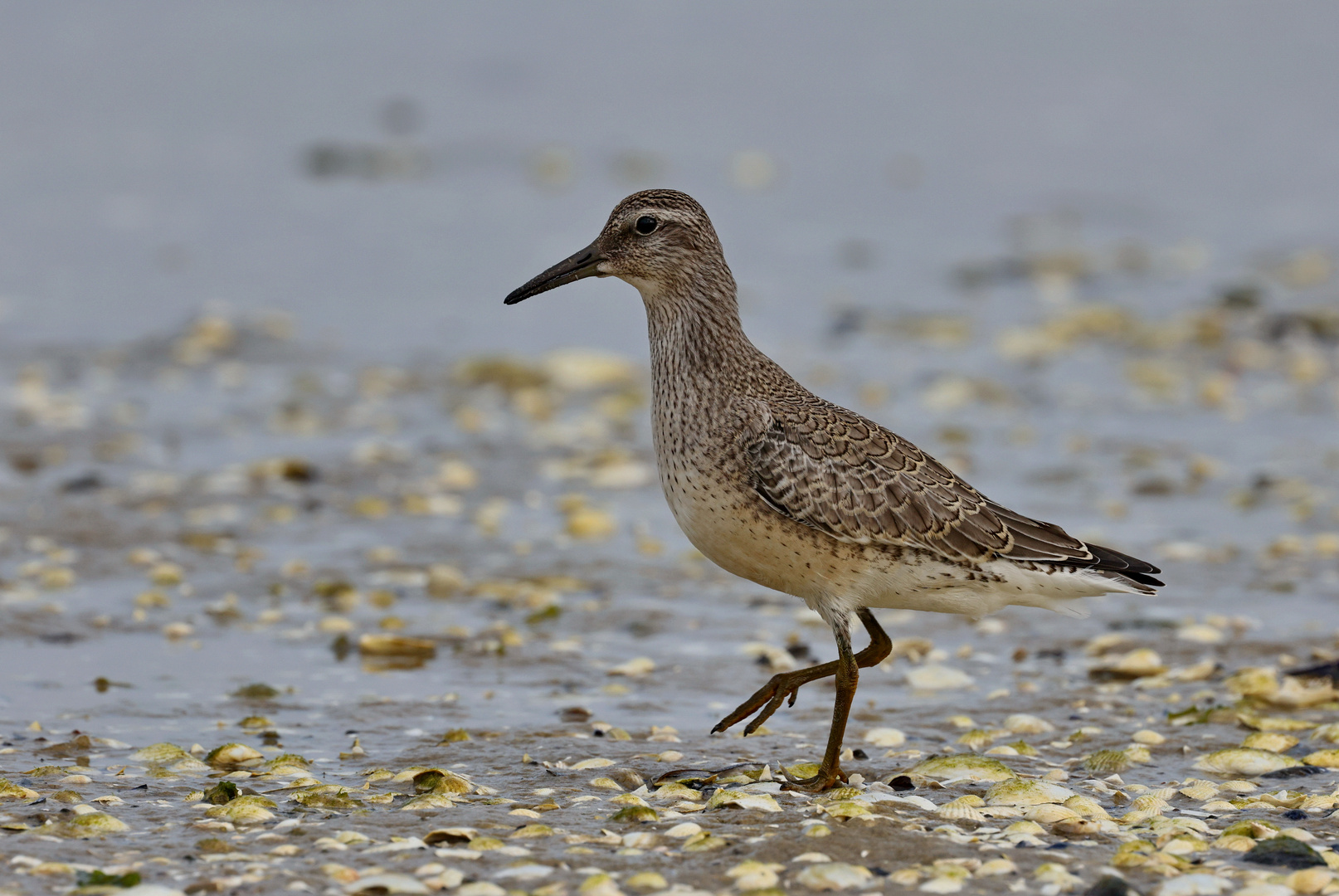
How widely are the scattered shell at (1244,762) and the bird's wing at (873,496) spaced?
833 millimetres

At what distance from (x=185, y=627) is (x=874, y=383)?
22.6ft

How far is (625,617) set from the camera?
9.21 m

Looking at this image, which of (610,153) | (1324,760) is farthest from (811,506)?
(610,153)

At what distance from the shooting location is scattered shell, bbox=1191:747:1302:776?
6863mm

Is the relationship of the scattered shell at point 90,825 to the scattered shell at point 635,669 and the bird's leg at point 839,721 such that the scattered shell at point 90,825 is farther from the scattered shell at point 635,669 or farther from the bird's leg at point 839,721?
the scattered shell at point 635,669

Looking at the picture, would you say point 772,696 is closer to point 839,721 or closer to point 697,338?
point 839,721

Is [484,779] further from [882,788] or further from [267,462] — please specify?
[267,462]

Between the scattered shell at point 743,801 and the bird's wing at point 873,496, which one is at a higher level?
the bird's wing at point 873,496

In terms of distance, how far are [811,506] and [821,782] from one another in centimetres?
110

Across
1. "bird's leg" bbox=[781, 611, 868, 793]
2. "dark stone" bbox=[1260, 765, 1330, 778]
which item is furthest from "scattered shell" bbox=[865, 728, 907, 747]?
"dark stone" bbox=[1260, 765, 1330, 778]

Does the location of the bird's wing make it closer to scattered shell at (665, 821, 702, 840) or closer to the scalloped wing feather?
the scalloped wing feather

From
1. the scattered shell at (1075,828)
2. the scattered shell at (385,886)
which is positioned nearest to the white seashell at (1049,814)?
the scattered shell at (1075,828)

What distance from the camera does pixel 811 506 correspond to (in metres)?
6.83

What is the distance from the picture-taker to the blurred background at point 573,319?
8969 mm
